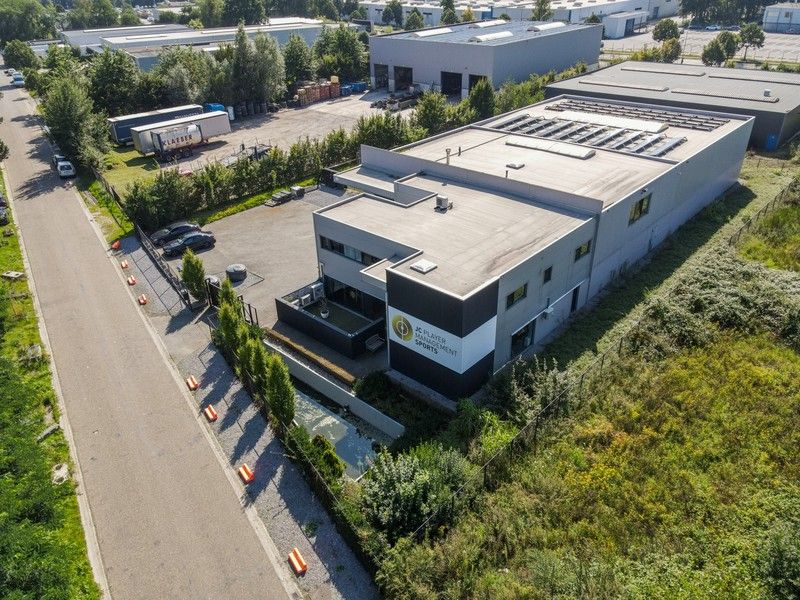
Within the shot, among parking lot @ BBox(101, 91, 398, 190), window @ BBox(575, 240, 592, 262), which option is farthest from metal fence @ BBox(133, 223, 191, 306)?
window @ BBox(575, 240, 592, 262)

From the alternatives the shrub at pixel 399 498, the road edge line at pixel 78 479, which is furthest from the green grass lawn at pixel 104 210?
the shrub at pixel 399 498

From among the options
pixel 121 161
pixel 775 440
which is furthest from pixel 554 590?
pixel 121 161

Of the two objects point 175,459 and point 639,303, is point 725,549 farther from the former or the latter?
point 175,459

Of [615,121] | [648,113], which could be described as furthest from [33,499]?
[648,113]

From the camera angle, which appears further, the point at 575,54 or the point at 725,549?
the point at 575,54

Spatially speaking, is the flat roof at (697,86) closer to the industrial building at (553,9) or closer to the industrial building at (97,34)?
the industrial building at (553,9)

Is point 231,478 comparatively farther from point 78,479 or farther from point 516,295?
point 516,295
